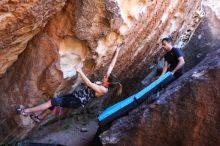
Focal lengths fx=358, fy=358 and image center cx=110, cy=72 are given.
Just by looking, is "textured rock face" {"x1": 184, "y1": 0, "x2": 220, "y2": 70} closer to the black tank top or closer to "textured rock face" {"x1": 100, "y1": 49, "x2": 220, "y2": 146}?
"textured rock face" {"x1": 100, "y1": 49, "x2": 220, "y2": 146}

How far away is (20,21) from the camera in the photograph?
678cm

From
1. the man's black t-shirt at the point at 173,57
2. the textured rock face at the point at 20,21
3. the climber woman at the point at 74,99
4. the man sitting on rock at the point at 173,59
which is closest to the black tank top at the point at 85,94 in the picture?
the climber woman at the point at 74,99

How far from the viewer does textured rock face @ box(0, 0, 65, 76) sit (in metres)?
6.37

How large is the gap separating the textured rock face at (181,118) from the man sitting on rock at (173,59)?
4.01 feet

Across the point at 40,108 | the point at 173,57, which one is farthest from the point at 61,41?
the point at 173,57

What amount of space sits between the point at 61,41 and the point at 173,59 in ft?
9.59

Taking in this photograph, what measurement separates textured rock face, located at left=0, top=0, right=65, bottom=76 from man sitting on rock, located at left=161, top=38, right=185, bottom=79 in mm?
3111

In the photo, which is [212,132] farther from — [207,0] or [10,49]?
[207,0]

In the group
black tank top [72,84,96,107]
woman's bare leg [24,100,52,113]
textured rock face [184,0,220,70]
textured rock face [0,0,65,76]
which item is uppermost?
textured rock face [0,0,65,76]

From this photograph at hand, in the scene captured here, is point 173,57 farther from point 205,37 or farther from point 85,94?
point 205,37

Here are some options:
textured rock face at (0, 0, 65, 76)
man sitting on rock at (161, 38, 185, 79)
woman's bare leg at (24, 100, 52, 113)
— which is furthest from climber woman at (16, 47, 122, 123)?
man sitting on rock at (161, 38, 185, 79)

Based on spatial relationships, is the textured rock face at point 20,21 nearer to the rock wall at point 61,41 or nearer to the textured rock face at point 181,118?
the rock wall at point 61,41

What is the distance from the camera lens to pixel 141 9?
8.09 meters

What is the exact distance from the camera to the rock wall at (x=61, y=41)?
7.13m
